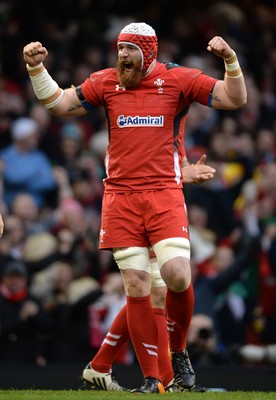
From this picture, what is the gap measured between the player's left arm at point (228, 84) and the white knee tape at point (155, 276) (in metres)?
1.22

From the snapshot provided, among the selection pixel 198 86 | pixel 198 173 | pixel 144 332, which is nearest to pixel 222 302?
pixel 198 173

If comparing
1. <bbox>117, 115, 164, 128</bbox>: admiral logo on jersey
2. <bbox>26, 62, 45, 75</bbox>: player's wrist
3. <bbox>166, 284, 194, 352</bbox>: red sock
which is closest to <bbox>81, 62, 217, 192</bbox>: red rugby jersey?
<bbox>117, 115, 164, 128</bbox>: admiral logo on jersey

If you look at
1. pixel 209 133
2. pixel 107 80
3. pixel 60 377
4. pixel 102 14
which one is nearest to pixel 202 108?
pixel 209 133

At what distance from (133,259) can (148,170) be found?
2.02ft

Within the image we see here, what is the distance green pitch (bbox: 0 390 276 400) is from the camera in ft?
27.7

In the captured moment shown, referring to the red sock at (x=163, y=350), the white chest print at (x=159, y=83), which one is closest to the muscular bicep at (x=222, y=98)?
the white chest print at (x=159, y=83)

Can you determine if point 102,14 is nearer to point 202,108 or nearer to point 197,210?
point 202,108

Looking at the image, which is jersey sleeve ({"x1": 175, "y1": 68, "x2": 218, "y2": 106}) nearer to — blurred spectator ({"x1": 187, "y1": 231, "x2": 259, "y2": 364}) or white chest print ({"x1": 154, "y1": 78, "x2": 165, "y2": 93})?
white chest print ({"x1": 154, "y1": 78, "x2": 165, "y2": 93})

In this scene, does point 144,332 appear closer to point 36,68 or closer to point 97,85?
point 97,85

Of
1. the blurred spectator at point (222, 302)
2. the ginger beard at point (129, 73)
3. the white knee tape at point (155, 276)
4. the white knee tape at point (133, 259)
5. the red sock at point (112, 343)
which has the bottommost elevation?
the blurred spectator at point (222, 302)

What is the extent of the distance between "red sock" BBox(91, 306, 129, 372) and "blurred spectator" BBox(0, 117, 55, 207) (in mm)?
5740

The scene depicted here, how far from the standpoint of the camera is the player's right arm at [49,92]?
914 centimetres

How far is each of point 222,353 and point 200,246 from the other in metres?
1.99

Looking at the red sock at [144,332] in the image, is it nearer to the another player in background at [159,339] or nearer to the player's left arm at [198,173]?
the another player in background at [159,339]
